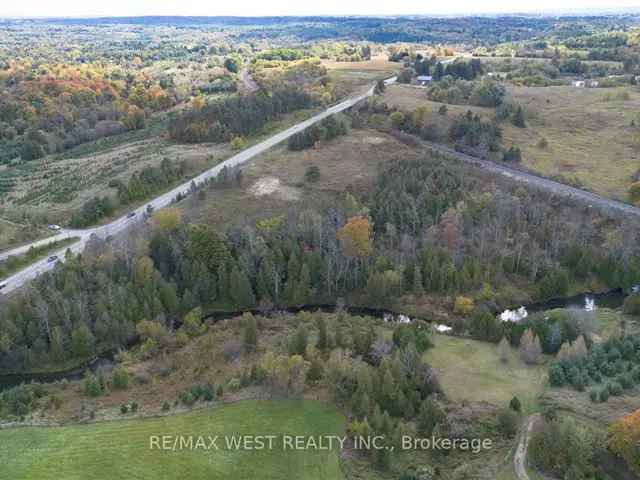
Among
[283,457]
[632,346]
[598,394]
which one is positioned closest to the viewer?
[283,457]

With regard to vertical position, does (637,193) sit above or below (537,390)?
above

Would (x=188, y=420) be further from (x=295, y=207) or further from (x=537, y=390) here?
(x=295, y=207)

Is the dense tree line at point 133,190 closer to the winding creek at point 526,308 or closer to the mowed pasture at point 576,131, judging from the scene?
the winding creek at point 526,308

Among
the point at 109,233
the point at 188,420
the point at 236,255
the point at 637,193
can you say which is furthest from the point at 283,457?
the point at 637,193

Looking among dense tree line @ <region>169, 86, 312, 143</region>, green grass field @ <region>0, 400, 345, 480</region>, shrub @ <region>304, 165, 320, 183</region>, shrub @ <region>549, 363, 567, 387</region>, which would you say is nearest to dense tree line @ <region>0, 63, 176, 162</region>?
dense tree line @ <region>169, 86, 312, 143</region>

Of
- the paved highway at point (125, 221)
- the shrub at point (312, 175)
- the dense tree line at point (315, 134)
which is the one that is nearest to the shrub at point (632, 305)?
the shrub at point (312, 175)

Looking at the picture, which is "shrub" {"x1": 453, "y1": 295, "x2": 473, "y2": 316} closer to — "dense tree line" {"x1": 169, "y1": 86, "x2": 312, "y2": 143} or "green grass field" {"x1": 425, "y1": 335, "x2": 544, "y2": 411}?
"green grass field" {"x1": 425, "y1": 335, "x2": 544, "y2": 411}

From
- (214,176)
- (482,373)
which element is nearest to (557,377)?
(482,373)
